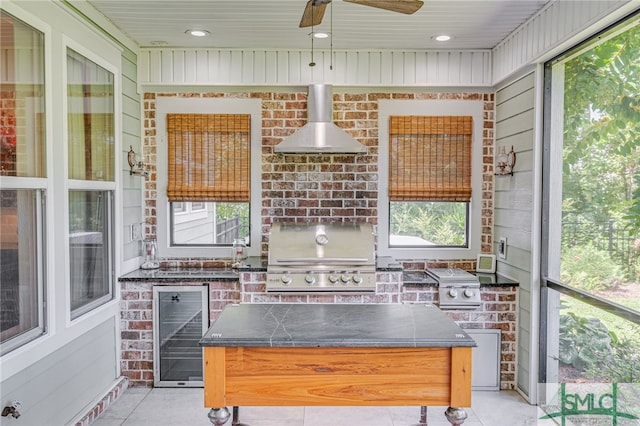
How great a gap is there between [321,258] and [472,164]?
1658 millimetres

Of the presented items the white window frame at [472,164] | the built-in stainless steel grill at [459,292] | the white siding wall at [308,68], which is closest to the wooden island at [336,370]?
the built-in stainless steel grill at [459,292]

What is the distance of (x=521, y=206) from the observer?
3.52 metres

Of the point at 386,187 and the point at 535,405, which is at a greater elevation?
the point at 386,187

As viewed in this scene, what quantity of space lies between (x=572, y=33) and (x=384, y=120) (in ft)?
5.48

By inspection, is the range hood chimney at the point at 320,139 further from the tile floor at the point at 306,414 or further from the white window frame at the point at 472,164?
the tile floor at the point at 306,414

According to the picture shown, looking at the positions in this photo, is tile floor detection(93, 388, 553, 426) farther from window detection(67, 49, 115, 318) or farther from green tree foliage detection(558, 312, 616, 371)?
window detection(67, 49, 115, 318)

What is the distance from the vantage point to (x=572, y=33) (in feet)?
8.93

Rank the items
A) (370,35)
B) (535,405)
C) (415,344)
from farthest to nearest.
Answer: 1. (370,35)
2. (535,405)
3. (415,344)

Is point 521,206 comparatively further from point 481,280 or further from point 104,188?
point 104,188

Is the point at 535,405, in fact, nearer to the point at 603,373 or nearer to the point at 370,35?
the point at 603,373

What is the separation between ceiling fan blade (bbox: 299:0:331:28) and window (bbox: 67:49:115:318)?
1555 mm

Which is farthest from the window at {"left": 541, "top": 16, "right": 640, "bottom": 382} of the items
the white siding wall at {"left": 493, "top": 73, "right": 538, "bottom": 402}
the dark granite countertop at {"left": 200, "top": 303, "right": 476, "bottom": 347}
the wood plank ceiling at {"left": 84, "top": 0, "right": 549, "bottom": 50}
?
the dark granite countertop at {"left": 200, "top": 303, "right": 476, "bottom": 347}

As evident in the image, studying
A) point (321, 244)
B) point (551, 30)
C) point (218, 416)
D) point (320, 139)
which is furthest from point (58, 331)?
point (551, 30)

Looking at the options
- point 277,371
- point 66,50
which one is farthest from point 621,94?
point 66,50
